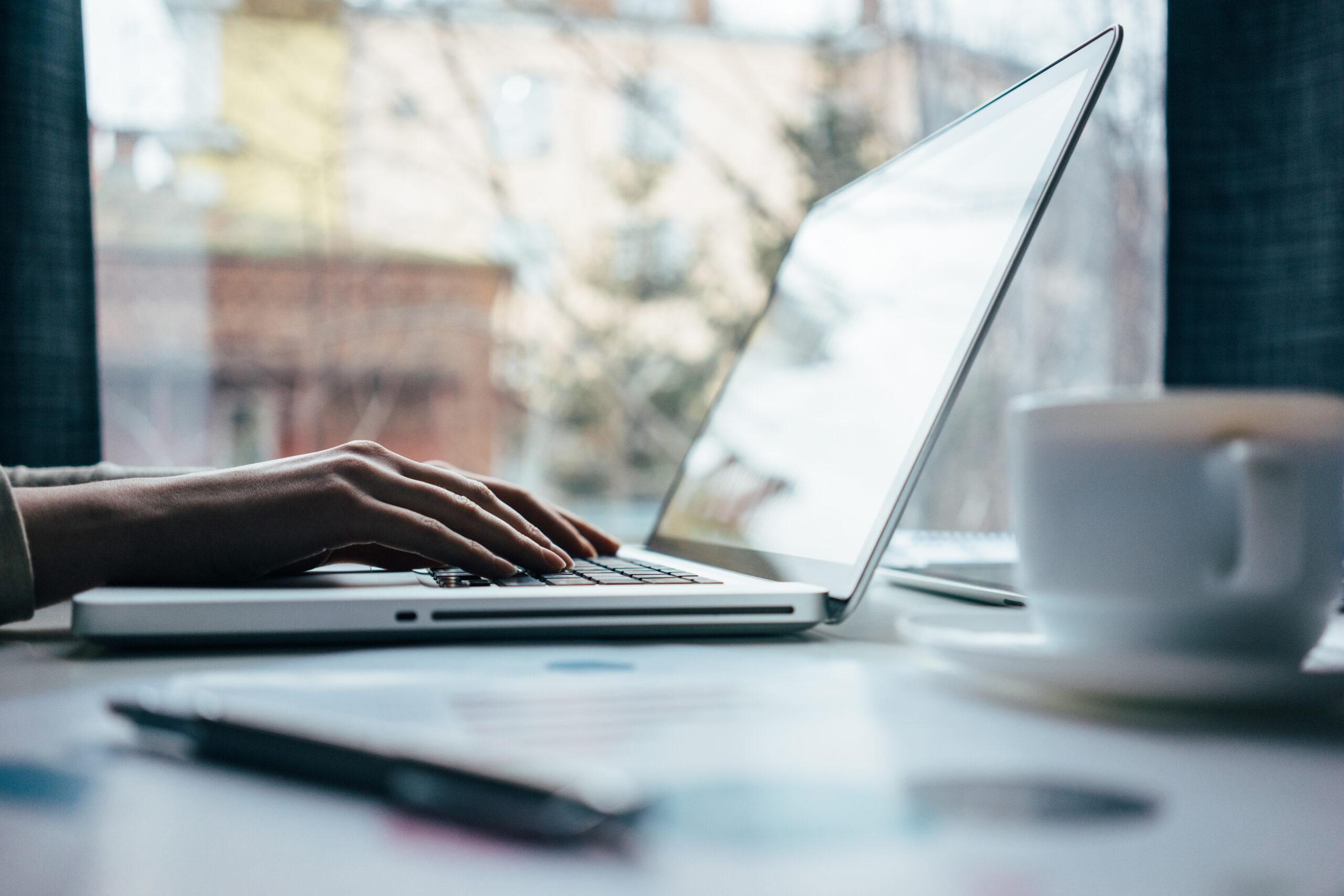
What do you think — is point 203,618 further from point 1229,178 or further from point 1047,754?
point 1229,178

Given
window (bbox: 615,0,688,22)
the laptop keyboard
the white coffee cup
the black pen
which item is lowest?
the laptop keyboard

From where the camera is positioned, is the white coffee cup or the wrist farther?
the wrist

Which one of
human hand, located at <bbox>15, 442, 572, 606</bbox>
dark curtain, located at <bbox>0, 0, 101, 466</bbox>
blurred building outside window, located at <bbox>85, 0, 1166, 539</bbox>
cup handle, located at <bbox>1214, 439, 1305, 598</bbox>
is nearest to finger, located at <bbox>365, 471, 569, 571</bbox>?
human hand, located at <bbox>15, 442, 572, 606</bbox>

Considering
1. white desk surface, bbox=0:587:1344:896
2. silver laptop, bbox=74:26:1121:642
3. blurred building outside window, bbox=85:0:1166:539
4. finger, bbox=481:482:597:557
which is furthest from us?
blurred building outside window, bbox=85:0:1166:539

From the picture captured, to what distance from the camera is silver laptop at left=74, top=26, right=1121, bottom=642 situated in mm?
507

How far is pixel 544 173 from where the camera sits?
2.17 m

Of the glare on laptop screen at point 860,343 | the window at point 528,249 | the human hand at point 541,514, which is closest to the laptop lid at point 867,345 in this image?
the glare on laptop screen at point 860,343

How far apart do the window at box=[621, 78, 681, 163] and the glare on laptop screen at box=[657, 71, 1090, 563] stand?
125cm

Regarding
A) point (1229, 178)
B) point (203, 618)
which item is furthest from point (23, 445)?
point (1229, 178)

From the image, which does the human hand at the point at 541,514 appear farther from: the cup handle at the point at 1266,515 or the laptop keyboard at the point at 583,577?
the cup handle at the point at 1266,515

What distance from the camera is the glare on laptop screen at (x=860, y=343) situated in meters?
0.59

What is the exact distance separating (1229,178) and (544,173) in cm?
138

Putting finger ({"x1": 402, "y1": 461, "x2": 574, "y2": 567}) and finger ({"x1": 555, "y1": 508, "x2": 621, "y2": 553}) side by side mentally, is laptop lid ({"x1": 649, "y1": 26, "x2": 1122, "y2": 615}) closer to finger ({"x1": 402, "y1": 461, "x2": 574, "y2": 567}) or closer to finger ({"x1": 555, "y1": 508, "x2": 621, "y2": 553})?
finger ({"x1": 555, "y1": 508, "x2": 621, "y2": 553})

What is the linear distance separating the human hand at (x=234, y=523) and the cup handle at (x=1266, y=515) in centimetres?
42
